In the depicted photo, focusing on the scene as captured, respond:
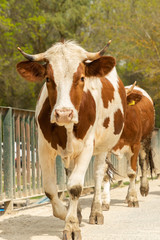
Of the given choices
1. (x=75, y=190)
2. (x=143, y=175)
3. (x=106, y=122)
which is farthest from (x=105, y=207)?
(x=75, y=190)

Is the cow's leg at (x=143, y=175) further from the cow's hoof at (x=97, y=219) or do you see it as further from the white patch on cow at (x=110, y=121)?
the cow's hoof at (x=97, y=219)

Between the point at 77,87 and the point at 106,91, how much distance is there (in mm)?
1778

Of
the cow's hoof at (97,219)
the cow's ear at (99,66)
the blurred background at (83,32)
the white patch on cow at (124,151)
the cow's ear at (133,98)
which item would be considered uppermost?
the blurred background at (83,32)

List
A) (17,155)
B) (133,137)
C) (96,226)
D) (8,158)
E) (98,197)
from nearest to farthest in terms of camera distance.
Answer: (96,226), (98,197), (8,158), (17,155), (133,137)

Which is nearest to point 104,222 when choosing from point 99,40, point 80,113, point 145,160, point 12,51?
point 80,113

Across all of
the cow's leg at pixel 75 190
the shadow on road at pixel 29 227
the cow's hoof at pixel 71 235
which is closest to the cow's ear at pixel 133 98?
the shadow on road at pixel 29 227

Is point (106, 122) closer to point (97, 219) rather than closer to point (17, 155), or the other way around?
point (97, 219)

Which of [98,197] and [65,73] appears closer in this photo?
[65,73]

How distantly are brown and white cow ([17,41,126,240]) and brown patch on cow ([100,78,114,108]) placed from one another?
1.10 ft

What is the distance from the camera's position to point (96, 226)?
7.49 metres

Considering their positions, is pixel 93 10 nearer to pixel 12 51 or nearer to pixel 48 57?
pixel 12 51

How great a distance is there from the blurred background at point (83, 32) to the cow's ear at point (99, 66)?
21.2 meters

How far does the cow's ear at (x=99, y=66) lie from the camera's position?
22.1 ft

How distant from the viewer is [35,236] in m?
6.60
